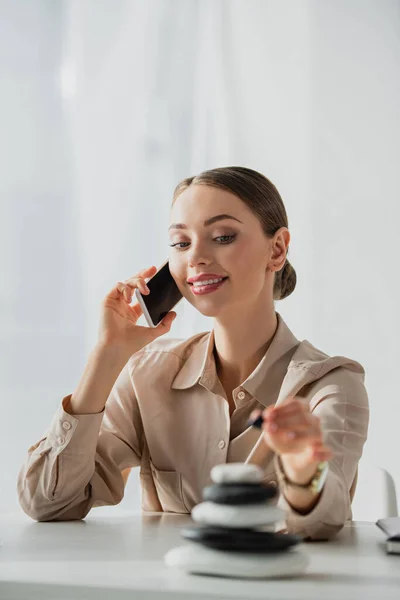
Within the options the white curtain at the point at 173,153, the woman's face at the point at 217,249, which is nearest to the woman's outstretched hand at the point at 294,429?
the woman's face at the point at 217,249

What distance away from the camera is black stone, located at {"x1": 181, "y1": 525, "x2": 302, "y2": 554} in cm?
89

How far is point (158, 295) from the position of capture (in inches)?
66.0

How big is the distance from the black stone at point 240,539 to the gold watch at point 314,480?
0.17m

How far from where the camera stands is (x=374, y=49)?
2994 millimetres

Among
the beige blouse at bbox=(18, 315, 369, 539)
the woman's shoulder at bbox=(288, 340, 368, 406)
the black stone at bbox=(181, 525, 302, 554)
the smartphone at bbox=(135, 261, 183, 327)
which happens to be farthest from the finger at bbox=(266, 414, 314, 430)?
the smartphone at bbox=(135, 261, 183, 327)

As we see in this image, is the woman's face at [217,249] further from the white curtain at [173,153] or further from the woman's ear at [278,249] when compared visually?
the white curtain at [173,153]

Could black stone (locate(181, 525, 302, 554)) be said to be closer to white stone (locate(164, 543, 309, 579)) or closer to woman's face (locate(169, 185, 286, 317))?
white stone (locate(164, 543, 309, 579))

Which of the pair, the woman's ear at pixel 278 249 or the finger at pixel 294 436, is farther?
the woman's ear at pixel 278 249

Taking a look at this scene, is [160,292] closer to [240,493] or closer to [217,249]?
[217,249]

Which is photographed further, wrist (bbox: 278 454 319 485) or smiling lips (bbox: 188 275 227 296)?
smiling lips (bbox: 188 275 227 296)

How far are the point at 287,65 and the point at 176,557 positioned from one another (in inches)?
95.3

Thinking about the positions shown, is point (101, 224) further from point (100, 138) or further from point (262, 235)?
point (262, 235)

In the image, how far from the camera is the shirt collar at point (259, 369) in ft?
5.22

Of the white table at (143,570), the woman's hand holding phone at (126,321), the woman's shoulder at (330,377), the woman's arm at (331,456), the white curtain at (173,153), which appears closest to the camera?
the white table at (143,570)
